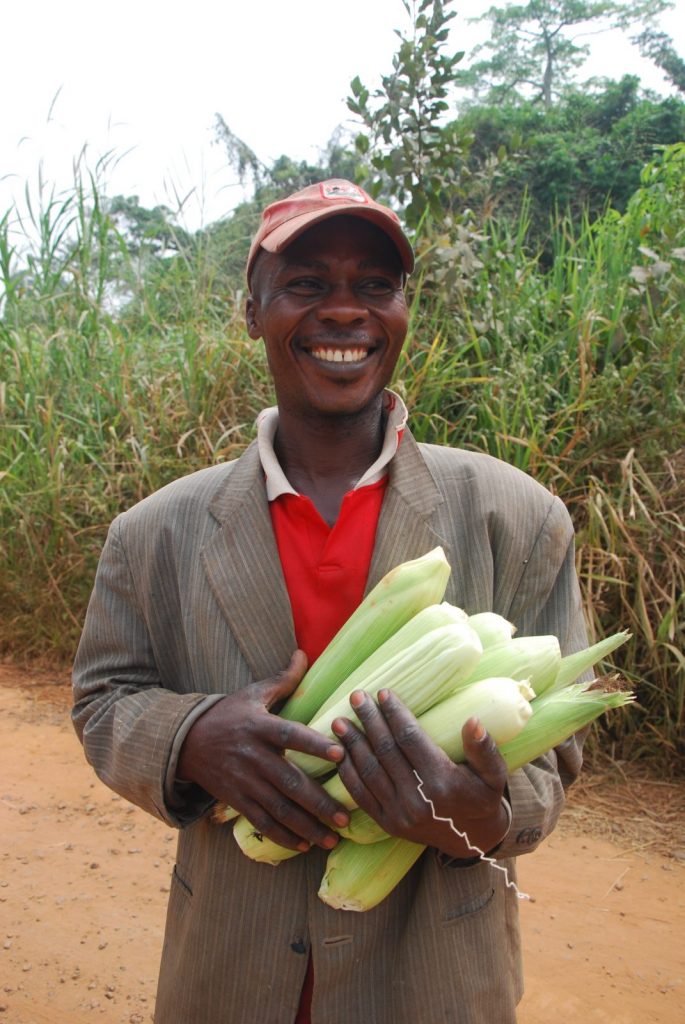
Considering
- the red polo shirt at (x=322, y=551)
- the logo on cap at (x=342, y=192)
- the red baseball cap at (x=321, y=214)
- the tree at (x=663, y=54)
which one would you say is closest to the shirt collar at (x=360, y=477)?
the red polo shirt at (x=322, y=551)

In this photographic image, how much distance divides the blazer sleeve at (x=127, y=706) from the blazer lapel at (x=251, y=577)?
0.12 meters

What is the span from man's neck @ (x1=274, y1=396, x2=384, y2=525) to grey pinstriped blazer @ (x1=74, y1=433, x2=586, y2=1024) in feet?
0.30

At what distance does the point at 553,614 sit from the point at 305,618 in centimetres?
43

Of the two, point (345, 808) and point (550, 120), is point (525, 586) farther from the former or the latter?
point (550, 120)

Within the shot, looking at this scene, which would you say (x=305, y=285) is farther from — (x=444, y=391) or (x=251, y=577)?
(x=444, y=391)

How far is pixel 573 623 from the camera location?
1.52 meters

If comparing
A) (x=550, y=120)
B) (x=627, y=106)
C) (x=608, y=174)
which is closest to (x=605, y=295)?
(x=608, y=174)

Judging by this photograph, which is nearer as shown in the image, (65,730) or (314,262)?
(314,262)

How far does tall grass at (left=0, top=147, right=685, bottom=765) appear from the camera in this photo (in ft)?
13.0

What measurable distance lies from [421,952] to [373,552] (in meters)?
0.65

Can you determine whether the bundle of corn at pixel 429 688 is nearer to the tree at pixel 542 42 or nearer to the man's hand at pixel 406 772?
the man's hand at pixel 406 772

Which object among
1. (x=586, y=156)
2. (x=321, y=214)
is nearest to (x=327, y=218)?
(x=321, y=214)

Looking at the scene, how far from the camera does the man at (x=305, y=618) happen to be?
142 centimetres

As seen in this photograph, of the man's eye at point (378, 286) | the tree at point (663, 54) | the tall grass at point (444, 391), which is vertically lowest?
the tall grass at point (444, 391)
